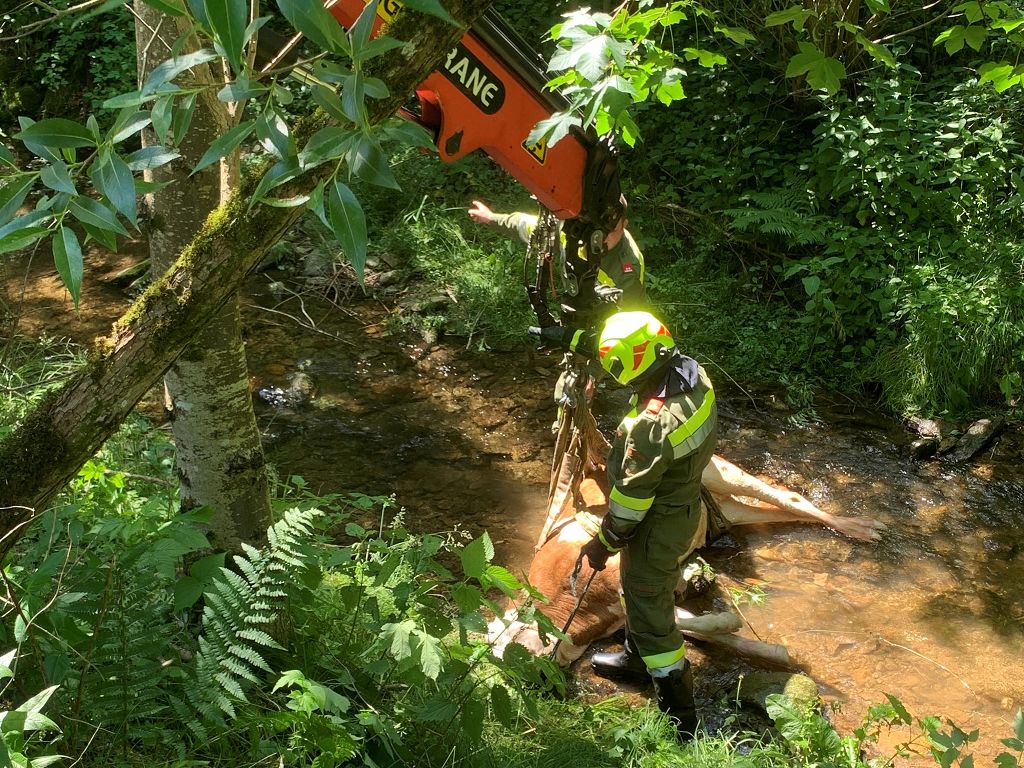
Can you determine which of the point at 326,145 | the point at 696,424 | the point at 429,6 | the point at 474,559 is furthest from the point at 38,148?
the point at 696,424

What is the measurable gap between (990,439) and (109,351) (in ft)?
17.8

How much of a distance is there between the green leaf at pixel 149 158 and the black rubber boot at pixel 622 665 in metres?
3.11

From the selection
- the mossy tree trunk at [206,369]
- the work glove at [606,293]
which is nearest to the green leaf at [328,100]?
the mossy tree trunk at [206,369]

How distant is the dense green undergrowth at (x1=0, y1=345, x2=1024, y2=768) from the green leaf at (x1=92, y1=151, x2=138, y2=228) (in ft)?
3.29

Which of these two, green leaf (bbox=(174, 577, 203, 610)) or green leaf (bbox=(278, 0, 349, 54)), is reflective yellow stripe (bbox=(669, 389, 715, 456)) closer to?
green leaf (bbox=(174, 577, 203, 610))

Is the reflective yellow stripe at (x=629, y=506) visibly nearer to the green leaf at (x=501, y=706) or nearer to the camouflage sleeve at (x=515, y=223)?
the green leaf at (x=501, y=706)

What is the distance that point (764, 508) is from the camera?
15.2 feet

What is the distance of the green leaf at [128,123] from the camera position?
4.12ft

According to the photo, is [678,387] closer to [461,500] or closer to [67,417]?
[461,500]

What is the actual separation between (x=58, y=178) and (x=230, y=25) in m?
0.47

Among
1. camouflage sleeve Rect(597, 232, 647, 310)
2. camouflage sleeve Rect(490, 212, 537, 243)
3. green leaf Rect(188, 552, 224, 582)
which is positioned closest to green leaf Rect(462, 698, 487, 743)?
green leaf Rect(188, 552, 224, 582)

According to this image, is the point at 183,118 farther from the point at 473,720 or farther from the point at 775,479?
the point at 775,479

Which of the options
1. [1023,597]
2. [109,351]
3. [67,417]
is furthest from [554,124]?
[1023,597]

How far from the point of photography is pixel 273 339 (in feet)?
21.1
